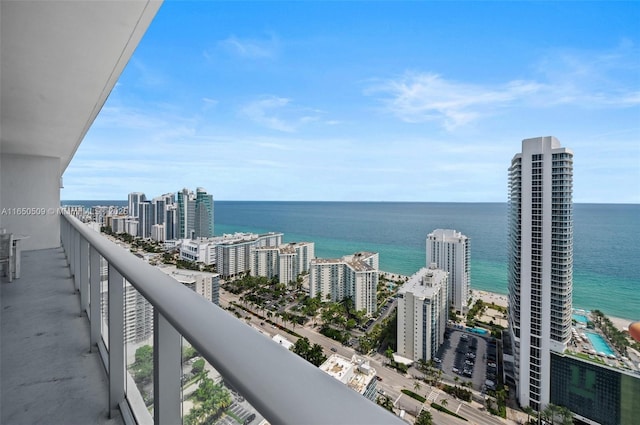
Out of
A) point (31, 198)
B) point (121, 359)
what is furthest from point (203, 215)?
point (121, 359)

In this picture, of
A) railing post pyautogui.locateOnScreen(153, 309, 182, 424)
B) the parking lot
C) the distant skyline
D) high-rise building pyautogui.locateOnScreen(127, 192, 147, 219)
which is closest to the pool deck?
the parking lot

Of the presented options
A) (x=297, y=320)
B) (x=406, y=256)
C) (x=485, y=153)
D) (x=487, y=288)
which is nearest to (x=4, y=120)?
(x=297, y=320)

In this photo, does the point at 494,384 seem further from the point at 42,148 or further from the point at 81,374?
the point at 42,148

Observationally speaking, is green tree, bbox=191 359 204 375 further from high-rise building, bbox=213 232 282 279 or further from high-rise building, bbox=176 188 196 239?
high-rise building, bbox=213 232 282 279

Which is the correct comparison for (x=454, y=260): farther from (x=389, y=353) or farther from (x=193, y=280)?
(x=193, y=280)

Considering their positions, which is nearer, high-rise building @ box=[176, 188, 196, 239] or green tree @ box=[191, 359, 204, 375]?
green tree @ box=[191, 359, 204, 375]

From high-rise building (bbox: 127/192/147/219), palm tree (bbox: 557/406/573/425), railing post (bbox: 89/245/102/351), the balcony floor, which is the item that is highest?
high-rise building (bbox: 127/192/147/219)
